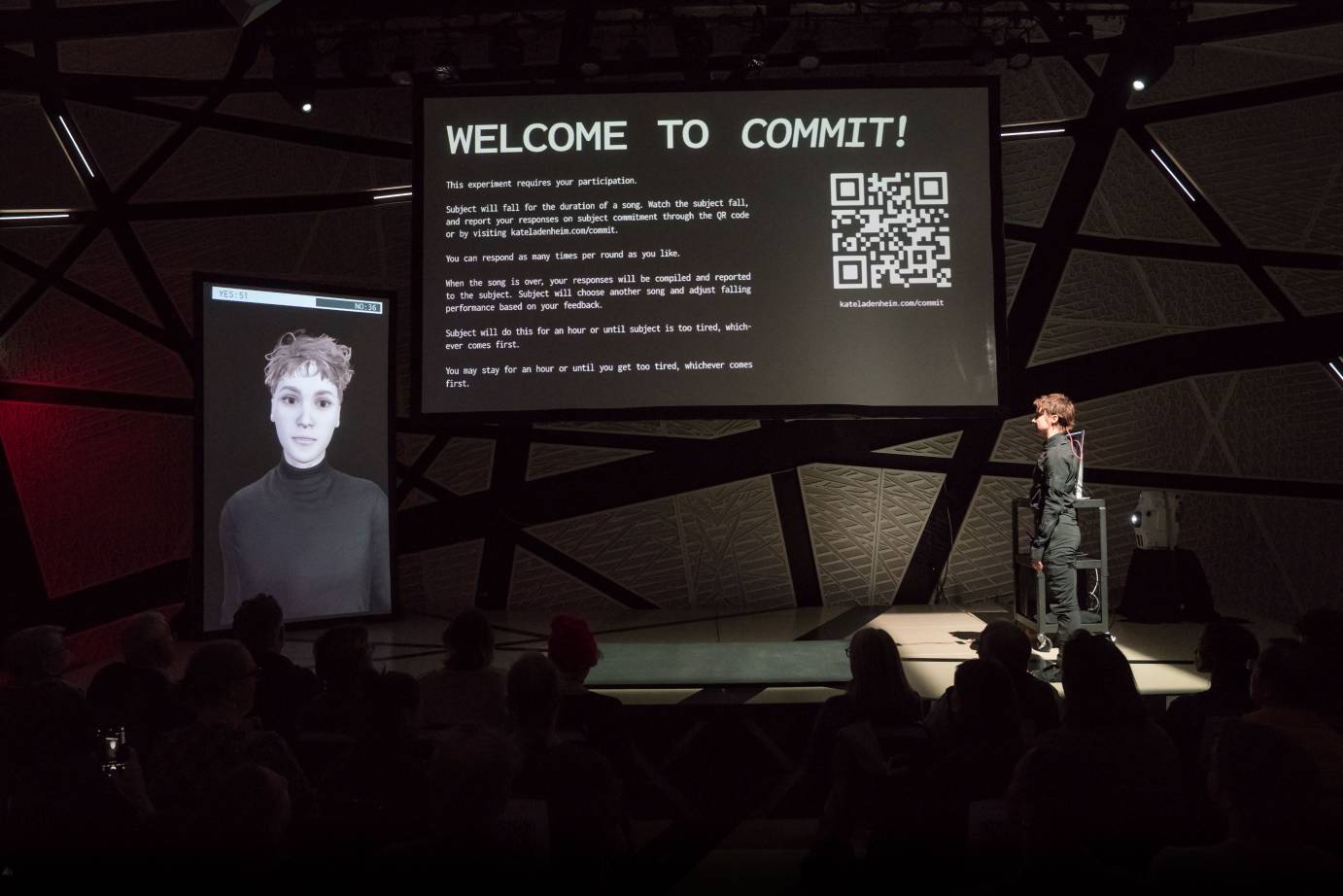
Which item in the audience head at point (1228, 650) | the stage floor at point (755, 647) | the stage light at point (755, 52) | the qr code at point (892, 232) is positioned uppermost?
the stage light at point (755, 52)

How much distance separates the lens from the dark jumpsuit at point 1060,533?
440cm

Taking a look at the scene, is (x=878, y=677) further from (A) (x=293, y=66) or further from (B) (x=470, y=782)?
(A) (x=293, y=66)

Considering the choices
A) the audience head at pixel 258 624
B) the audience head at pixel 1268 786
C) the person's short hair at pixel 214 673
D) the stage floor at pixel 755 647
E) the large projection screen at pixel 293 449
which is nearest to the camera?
the audience head at pixel 1268 786

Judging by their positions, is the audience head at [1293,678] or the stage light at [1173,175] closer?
the audience head at [1293,678]

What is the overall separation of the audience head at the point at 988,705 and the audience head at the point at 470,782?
3.58 feet

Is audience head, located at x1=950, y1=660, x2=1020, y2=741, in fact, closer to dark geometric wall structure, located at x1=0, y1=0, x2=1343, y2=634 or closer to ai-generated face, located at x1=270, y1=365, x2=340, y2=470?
ai-generated face, located at x1=270, y1=365, x2=340, y2=470

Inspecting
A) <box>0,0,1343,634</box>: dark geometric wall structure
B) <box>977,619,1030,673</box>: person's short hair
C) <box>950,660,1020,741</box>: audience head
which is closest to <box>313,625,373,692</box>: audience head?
<box>950,660,1020,741</box>: audience head

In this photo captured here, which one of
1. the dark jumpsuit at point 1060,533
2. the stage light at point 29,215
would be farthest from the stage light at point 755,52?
the stage light at point 29,215

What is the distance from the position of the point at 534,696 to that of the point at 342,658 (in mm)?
865

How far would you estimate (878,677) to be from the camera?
2.34 m

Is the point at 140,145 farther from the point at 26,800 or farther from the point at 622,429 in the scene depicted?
the point at 26,800

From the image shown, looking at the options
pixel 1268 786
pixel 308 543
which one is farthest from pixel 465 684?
pixel 308 543

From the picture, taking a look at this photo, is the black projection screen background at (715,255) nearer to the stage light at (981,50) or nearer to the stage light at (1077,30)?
the stage light at (981,50)

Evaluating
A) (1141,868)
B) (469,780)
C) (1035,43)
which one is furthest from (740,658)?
(1035,43)
